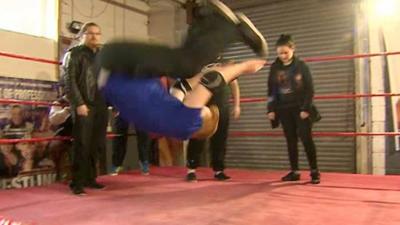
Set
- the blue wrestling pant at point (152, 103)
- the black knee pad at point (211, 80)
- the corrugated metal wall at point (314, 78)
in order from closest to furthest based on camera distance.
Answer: the blue wrestling pant at point (152, 103) < the black knee pad at point (211, 80) < the corrugated metal wall at point (314, 78)

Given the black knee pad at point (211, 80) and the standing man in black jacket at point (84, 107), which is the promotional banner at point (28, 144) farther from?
the black knee pad at point (211, 80)

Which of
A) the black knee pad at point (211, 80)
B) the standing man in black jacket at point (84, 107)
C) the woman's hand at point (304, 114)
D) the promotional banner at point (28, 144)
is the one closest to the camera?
the black knee pad at point (211, 80)

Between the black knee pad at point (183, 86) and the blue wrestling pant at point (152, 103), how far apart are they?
0.20 meters

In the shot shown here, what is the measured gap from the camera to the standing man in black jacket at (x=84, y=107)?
118 inches

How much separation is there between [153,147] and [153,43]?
10.8ft

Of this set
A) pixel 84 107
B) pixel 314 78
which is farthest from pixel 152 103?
pixel 314 78

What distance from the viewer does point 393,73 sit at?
4395 millimetres

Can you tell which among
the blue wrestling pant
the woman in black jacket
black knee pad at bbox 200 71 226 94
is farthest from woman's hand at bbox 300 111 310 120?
the blue wrestling pant

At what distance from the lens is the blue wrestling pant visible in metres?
→ 1.96

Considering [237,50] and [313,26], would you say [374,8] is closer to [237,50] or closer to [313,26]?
[313,26]

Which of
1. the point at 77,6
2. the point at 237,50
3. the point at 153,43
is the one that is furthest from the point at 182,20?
the point at 153,43

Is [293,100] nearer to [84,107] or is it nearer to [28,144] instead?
[84,107]

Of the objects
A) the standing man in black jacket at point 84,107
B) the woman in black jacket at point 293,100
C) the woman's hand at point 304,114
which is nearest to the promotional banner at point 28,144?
the standing man in black jacket at point 84,107

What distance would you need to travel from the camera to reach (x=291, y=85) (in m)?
3.32
